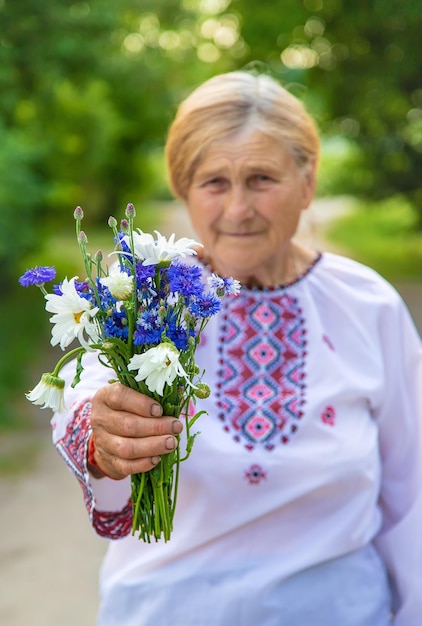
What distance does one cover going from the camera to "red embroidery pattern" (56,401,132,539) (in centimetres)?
171

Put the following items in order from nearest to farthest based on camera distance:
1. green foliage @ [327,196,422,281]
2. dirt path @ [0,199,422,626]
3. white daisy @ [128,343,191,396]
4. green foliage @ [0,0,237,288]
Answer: white daisy @ [128,343,191,396] < dirt path @ [0,199,422,626] < green foliage @ [0,0,237,288] < green foliage @ [327,196,422,281]

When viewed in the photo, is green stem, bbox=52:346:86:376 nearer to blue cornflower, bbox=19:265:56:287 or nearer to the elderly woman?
blue cornflower, bbox=19:265:56:287

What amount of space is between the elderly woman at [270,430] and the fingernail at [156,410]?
0.31m

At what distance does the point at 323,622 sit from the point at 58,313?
3.17 ft

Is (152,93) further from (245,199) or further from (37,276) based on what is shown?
(37,276)

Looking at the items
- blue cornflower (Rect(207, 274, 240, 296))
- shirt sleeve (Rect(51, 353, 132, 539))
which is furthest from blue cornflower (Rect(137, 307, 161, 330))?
shirt sleeve (Rect(51, 353, 132, 539))

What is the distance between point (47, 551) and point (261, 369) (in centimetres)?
288

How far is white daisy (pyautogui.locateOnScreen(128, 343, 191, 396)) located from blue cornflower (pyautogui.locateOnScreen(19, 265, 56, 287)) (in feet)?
0.58

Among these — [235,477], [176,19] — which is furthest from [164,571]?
[176,19]

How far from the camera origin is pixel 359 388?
1.99m

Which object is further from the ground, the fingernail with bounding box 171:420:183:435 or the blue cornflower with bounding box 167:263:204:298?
the blue cornflower with bounding box 167:263:204:298

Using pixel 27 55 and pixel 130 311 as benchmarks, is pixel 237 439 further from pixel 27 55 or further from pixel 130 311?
pixel 27 55

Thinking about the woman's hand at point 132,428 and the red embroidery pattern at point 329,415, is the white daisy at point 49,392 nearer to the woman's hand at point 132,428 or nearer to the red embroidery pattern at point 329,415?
the woman's hand at point 132,428

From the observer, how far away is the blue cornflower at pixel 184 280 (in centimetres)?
135
